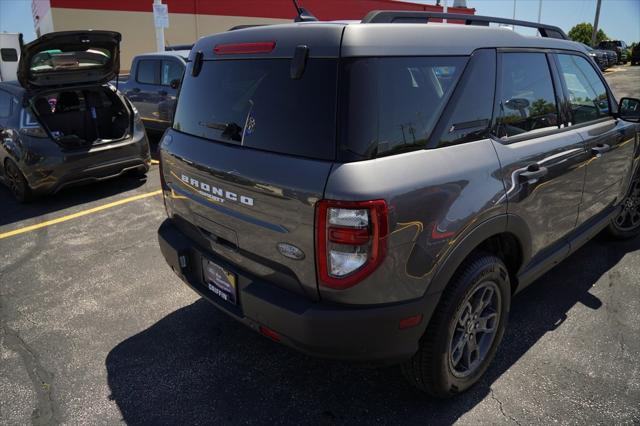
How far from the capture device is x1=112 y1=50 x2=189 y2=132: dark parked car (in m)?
8.34

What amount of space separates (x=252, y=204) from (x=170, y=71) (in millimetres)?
7172

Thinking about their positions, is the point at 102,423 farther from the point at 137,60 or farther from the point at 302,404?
the point at 137,60

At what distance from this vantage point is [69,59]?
5.99m

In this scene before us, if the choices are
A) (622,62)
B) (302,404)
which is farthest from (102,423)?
(622,62)

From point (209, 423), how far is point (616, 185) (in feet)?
11.4

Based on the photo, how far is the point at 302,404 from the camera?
2500 mm

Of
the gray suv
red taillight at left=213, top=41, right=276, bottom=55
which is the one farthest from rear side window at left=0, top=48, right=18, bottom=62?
red taillight at left=213, top=41, right=276, bottom=55

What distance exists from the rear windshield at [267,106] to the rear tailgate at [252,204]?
65mm

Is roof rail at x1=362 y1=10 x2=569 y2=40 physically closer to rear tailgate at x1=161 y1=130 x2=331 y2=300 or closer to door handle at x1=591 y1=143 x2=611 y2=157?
rear tailgate at x1=161 y1=130 x2=331 y2=300

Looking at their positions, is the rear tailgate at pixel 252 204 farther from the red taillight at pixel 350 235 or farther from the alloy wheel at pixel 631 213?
the alloy wheel at pixel 631 213

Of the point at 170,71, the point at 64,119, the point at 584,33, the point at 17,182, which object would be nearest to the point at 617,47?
the point at 584,33

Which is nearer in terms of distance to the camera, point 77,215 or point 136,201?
point 77,215

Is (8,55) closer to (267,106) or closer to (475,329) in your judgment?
(267,106)

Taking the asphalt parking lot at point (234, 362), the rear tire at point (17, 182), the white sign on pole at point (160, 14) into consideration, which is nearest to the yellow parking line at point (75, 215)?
the rear tire at point (17, 182)
